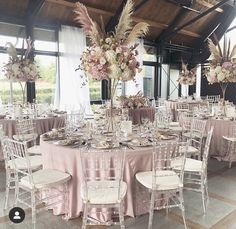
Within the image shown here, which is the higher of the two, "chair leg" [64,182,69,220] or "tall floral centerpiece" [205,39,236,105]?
"tall floral centerpiece" [205,39,236,105]

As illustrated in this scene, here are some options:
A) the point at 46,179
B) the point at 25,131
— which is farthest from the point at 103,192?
the point at 25,131

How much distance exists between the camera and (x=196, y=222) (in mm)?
3207

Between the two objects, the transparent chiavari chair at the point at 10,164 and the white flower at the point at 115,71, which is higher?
the white flower at the point at 115,71

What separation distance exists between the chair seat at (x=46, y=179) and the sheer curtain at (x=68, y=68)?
5.63 metres

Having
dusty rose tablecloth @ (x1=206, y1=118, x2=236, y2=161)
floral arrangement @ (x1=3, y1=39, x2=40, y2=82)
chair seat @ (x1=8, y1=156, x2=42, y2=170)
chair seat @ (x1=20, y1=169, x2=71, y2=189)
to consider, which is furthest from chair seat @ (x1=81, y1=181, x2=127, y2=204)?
floral arrangement @ (x1=3, y1=39, x2=40, y2=82)

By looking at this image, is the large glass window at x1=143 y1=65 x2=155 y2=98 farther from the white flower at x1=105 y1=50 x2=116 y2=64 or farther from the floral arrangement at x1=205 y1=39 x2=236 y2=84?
the white flower at x1=105 y1=50 x2=116 y2=64

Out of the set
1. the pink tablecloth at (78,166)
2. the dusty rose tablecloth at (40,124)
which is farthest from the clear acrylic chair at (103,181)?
the dusty rose tablecloth at (40,124)

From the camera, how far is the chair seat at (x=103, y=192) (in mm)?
2605

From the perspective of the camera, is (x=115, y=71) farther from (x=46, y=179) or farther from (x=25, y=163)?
(x=25, y=163)

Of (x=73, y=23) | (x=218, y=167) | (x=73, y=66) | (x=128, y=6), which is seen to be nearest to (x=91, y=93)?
(x=73, y=66)

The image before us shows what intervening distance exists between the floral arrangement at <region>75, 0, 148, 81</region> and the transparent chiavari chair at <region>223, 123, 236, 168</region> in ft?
9.23

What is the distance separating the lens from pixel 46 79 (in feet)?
28.6

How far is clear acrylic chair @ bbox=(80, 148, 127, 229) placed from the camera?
2627mm

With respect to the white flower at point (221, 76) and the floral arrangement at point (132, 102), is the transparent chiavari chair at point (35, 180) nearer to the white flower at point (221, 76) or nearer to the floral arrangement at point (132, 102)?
the white flower at point (221, 76)
